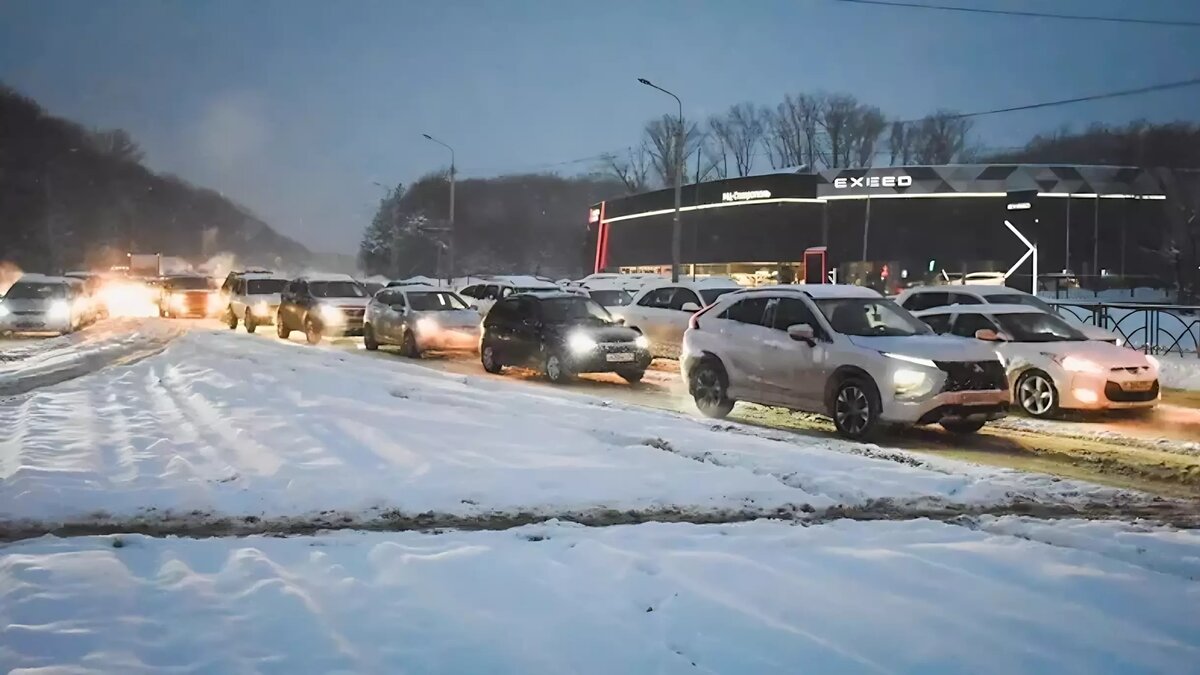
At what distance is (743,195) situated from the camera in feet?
246

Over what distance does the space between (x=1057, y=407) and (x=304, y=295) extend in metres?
20.7

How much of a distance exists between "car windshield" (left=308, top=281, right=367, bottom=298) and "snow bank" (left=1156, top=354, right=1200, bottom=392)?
19.9 metres

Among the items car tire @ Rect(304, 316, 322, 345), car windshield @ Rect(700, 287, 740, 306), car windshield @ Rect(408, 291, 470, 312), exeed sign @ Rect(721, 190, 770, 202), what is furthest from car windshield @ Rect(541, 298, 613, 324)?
exeed sign @ Rect(721, 190, 770, 202)

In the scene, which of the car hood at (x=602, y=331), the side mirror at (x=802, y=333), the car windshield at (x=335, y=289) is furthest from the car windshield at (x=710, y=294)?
the side mirror at (x=802, y=333)

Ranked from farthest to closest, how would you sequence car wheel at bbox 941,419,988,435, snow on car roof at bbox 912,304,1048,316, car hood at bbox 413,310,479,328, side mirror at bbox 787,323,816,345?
car hood at bbox 413,310,479,328, snow on car roof at bbox 912,304,1048,316, side mirror at bbox 787,323,816,345, car wheel at bbox 941,419,988,435

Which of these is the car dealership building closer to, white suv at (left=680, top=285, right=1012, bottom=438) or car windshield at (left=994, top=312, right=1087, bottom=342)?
car windshield at (left=994, top=312, right=1087, bottom=342)

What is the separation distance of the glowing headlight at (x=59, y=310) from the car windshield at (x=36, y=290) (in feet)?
1.47

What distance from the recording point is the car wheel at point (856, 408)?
1117cm

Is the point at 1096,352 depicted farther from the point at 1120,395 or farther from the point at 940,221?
the point at 940,221

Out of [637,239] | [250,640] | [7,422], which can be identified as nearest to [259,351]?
[7,422]

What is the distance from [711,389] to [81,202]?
89.0 m

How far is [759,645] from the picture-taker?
4.71m

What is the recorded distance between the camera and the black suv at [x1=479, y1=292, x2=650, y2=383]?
17344 mm

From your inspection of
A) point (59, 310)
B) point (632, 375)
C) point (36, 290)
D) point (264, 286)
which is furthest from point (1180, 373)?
point (36, 290)
